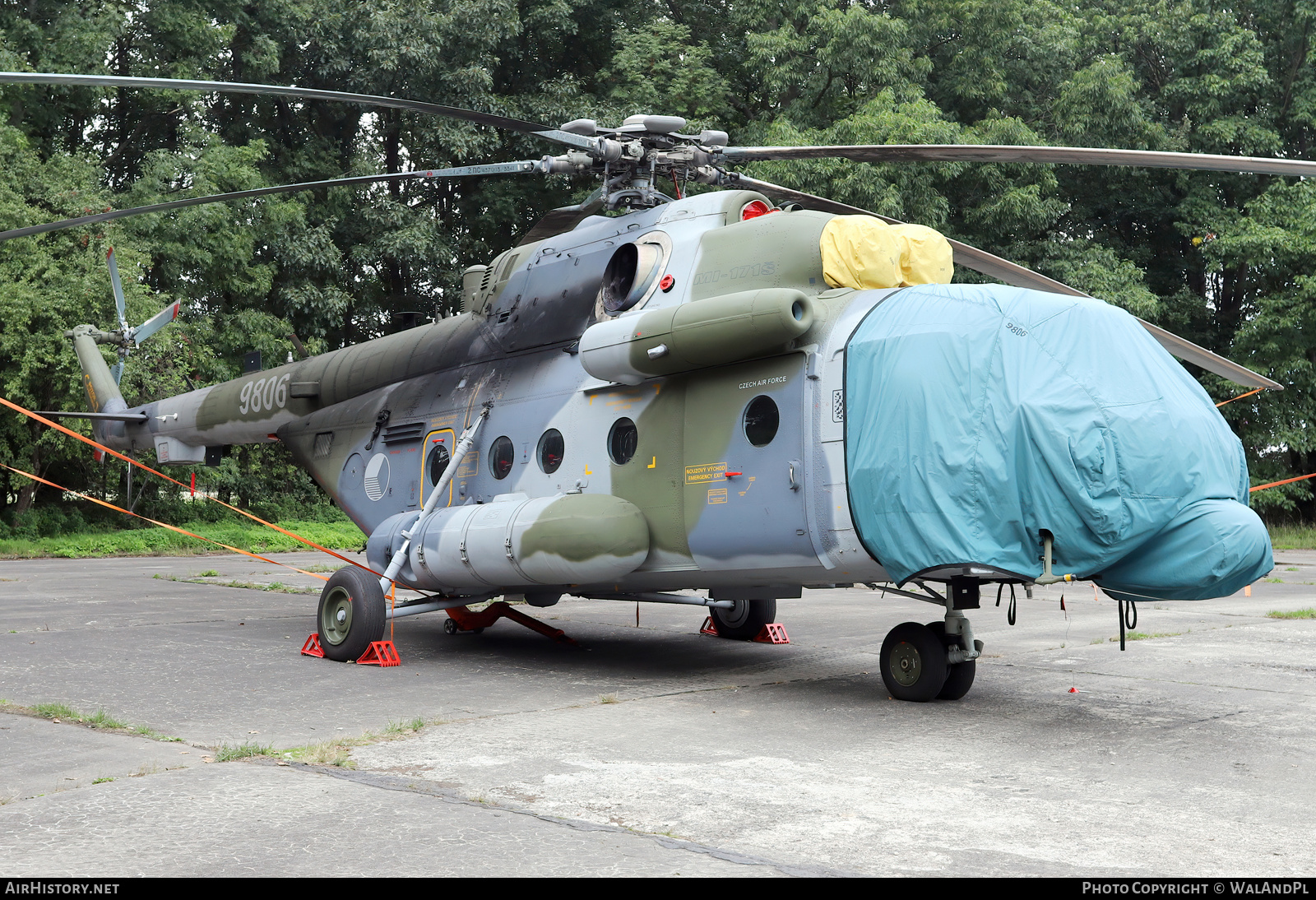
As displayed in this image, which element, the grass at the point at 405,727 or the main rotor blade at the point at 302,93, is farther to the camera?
the main rotor blade at the point at 302,93

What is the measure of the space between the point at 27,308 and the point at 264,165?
931cm

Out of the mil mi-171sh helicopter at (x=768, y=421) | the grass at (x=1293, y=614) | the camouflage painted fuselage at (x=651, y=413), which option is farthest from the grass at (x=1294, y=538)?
the camouflage painted fuselage at (x=651, y=413)

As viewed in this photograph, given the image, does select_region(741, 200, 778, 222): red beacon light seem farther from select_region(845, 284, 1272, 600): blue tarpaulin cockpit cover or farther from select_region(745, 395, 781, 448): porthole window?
select_region(845, 284, 1272, 600): blue tarpaulin cockpit cover

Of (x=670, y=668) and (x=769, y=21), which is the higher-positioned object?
(x=769, y=21)

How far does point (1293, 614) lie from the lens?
13156 millimetres

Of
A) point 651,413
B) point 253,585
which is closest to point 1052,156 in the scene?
point 651,413

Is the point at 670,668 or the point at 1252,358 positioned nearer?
the point at 670,668

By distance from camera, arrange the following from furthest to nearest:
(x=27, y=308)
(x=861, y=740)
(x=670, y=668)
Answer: (x=27, y=308) < (x=670, y=668) < (x=861, y=740)

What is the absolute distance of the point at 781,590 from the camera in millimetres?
8367

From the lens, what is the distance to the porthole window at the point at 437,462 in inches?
414

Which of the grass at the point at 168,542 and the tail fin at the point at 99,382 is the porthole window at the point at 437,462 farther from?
the grass at the point at 168,542

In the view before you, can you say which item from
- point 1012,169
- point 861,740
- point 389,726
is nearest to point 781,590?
point 861,740

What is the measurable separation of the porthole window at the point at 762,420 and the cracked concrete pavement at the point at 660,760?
71.0 inches
